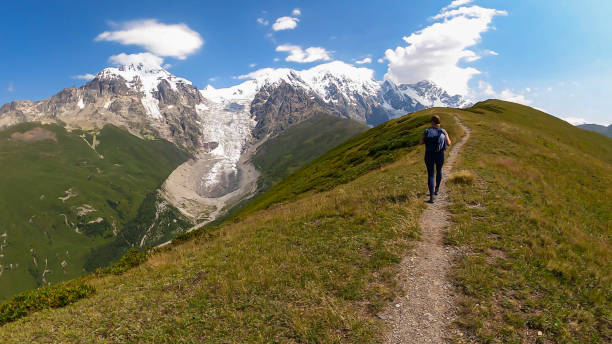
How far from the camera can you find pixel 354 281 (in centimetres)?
1046

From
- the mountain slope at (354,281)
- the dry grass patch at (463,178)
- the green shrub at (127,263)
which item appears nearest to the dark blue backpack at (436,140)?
the mountain slope at (354,281)

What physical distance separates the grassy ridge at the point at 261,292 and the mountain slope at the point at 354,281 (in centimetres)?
5

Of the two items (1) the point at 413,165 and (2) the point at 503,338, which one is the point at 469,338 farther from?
(1) the point at 413,165

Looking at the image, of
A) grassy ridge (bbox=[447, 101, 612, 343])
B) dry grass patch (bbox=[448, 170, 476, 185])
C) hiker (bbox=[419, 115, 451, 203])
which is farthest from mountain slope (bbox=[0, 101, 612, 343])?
hiker (bbox=[419, 115, 451, 203])

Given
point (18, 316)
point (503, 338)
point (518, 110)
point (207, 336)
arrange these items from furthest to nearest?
point (518, 110), point (18, 316), point (207, 336), point (503, 338)

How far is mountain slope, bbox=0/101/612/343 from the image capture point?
28.0ft

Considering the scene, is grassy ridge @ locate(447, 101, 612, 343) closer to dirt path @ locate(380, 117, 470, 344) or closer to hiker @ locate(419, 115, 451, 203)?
dirt path @ locate(380, 117, 470, 344)

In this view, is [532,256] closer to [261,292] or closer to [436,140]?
[436,140]

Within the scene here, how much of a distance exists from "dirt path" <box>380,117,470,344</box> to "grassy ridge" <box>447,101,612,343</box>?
21.1 inches

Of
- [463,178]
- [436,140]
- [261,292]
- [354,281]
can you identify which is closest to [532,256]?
[354,281]

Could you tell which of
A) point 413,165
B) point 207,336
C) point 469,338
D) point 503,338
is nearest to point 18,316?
point 207,336

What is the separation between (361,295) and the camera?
9.73m

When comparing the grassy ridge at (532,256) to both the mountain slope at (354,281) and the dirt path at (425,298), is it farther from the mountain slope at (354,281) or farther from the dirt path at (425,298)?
the dirt path at (425,298)

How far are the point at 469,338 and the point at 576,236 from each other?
1011cm
